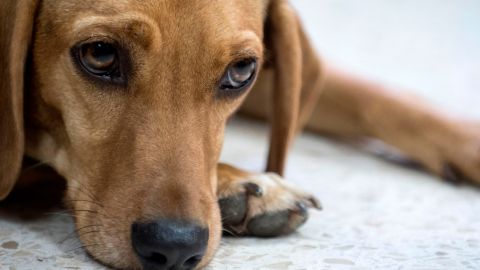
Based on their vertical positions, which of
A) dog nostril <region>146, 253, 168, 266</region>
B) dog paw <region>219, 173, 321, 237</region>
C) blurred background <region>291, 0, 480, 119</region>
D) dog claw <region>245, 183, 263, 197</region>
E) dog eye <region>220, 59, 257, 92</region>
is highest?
blurred background <region>291, 0, 480, 119</region>

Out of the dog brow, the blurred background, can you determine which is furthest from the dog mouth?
the blurred background

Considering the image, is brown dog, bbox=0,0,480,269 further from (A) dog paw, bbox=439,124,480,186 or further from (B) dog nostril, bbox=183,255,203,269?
(A) dog paw, bbox=439,124,480,186

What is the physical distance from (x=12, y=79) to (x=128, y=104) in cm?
35

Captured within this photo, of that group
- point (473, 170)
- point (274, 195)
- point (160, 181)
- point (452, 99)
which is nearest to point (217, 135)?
point (274, 195)

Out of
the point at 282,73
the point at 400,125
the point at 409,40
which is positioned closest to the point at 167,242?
the point at 282,73

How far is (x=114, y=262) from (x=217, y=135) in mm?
583

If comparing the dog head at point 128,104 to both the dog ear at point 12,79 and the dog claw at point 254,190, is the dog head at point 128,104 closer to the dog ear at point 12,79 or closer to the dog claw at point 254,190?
the dog ear at point 12,79

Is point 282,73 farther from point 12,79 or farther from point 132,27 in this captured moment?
point 12,79

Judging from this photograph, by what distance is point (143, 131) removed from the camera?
2.17 m

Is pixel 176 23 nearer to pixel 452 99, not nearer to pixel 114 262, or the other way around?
pixel 114 262

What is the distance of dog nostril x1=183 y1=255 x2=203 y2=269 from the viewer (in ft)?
6.66

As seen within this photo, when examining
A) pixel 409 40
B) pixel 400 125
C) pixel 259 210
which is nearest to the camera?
pixel 259 210

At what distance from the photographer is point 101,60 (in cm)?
223

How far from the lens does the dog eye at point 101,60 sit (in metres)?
2.22
